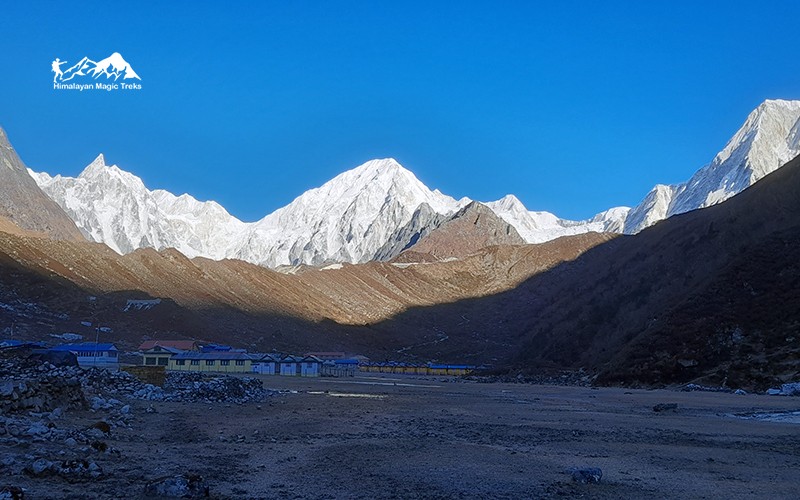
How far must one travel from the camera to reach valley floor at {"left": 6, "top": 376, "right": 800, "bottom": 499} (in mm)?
12242

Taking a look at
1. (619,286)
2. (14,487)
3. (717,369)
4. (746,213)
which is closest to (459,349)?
(619,286)

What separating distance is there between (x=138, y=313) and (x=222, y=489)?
94.9m

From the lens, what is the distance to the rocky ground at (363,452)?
11.8 metres

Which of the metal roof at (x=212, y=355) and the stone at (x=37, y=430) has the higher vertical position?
the metal roof at (x=212, y=355)

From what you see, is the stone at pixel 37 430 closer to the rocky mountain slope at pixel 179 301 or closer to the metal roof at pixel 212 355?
the metal roof at pixel 212 355

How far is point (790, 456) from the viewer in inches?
687

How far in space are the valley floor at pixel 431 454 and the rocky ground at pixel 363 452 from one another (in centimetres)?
5

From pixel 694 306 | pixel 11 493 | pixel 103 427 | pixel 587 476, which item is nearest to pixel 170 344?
pixel 694 306

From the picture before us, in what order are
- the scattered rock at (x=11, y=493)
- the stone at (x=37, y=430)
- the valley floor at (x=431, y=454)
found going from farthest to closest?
the stone at (x=37, y=430) → the valley floor at (x=431, y=454) → the scattered rock at (x=11, y=493)

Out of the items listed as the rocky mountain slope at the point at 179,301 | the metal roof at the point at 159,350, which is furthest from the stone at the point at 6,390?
the rocky mountain slope at the point at 179,301

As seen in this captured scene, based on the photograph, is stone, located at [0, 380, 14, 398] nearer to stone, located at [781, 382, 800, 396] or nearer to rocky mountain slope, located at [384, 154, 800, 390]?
stone, located at [781, 382, 800, 396]

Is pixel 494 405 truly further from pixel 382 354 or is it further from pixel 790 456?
pixel 382 354

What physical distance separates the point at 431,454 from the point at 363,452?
1.69 m

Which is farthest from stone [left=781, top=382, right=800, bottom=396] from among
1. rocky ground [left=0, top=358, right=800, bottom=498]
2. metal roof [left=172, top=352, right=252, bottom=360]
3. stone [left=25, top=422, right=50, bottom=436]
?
metal roof [left=172, top=352, right=252, bottom=360]
